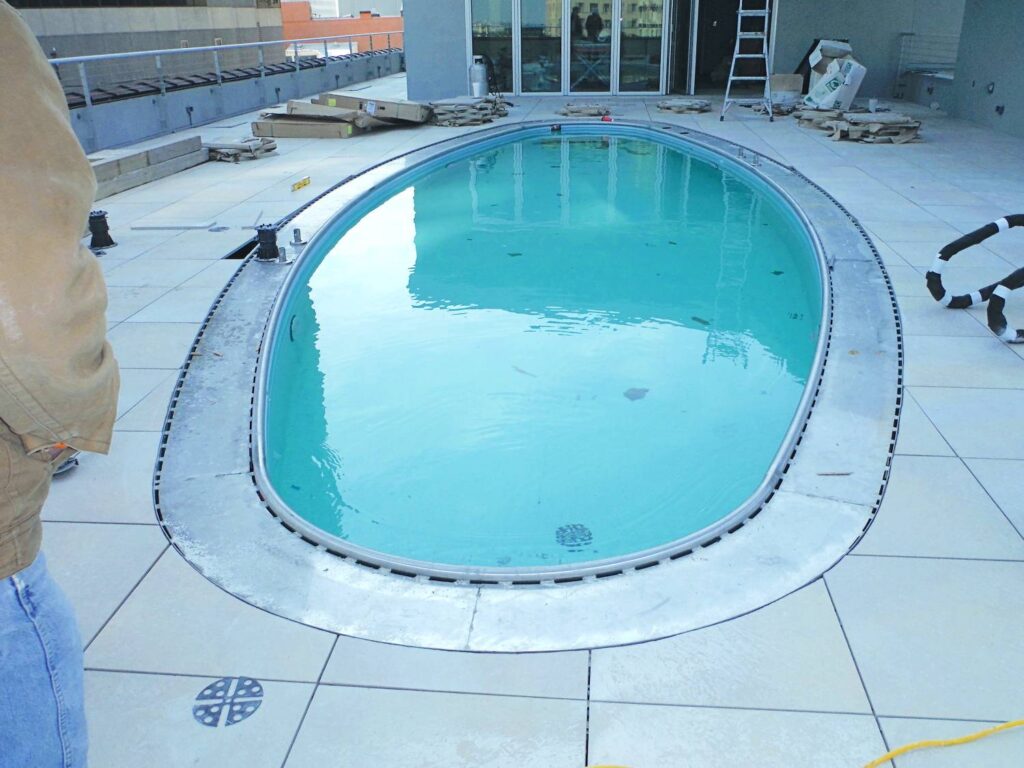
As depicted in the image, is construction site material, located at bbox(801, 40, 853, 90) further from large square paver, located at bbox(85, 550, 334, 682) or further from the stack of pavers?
large square paver, located at bbox(85, 550, 334, 682)

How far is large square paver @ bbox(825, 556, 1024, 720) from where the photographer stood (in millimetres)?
1747

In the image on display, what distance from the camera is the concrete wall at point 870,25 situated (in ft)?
37.6

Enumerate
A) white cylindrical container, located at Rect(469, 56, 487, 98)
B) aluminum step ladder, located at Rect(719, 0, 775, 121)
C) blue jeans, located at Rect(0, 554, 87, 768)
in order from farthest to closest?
white cylindrical container, located at Rect(469, 56, 487, 98), aluminum step ladder, located at Rect(719, 0, 775, 121), blue jeans, located at Rect(0, 554, 87, 768)

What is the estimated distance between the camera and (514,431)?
3.52 meters

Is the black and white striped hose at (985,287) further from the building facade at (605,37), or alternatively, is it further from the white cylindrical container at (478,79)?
the building facade at (605,37)

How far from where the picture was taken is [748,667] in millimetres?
1837

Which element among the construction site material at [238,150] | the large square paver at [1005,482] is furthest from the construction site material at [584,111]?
the large square paver at [1005,482]

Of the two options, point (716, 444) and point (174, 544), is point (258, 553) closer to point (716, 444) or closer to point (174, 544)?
point (174, 544)

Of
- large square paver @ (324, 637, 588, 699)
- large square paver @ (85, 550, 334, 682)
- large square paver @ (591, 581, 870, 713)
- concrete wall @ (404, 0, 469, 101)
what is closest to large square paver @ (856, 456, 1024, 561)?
large square paver @ (591, 581, 870, 713)

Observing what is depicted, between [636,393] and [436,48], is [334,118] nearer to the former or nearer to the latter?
[436,48]

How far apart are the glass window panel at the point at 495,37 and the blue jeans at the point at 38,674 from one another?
40.5 ft

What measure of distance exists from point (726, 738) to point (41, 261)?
1531 mm

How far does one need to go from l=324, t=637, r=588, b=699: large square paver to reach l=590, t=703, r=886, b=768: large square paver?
13cm

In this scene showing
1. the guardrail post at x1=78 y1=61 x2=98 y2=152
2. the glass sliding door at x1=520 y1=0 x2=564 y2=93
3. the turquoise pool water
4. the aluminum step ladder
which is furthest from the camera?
the glass sliding door at x1=520 y1=0 x2=564 y2=93
